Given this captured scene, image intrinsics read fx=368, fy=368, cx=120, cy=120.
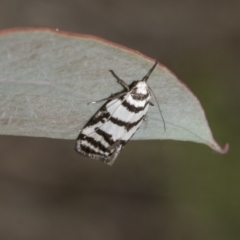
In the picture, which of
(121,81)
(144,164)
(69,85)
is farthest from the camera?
(144,164)

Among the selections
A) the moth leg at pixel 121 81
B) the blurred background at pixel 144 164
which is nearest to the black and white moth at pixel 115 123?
the moth leg at pixel 121 81

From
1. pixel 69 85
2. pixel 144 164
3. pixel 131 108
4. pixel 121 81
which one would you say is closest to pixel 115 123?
pixel 131 108

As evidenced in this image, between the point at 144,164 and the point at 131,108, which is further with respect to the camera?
the point at 144,164

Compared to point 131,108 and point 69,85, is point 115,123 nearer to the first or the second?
point 131,108

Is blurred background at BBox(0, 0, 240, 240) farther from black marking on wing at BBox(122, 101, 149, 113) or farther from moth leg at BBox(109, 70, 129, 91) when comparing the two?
moth leg at BBox(109, 70, 129, 91)

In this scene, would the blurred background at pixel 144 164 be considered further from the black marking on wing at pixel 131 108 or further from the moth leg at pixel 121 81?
the moth leg at pixel 121 81

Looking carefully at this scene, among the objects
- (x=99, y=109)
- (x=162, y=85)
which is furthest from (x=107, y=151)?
(x=162, y=85)
